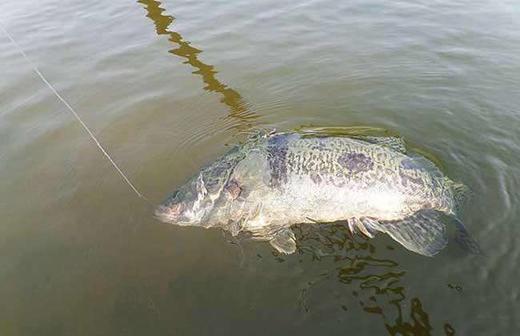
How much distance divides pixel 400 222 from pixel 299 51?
496 cm

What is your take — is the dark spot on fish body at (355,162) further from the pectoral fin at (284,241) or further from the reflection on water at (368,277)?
the pectoral fin at (284,241)

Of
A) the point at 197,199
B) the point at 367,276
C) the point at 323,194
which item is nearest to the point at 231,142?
the point at 197,199

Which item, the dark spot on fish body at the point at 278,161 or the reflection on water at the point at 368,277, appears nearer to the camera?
the reflection on water at the point at 368,277

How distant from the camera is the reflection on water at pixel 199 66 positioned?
6.73 meters

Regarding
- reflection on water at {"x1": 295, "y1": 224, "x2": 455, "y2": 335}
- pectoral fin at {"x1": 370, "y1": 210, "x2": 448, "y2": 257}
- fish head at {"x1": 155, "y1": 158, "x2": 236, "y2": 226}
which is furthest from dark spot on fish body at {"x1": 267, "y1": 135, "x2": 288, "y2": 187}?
pectoral fin at {"x1": 370, "y1": 210, "x2": 448, "y2": 257}

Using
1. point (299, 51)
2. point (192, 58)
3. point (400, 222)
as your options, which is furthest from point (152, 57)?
point (400, 222)

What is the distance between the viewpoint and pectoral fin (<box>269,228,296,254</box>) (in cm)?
425

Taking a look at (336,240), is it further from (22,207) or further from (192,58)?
(192,58)

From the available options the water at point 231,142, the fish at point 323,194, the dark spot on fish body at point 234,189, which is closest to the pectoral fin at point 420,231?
the fish at point 323,194

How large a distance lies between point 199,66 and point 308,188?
15.0 feet

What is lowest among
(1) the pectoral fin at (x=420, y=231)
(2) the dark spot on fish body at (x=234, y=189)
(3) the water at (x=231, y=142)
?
(3) the water at (x=231, y=142)

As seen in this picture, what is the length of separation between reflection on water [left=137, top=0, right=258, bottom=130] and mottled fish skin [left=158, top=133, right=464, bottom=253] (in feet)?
6.70

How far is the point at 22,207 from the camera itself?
5352mm

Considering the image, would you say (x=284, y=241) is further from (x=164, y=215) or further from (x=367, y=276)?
(x=164, y=215)
